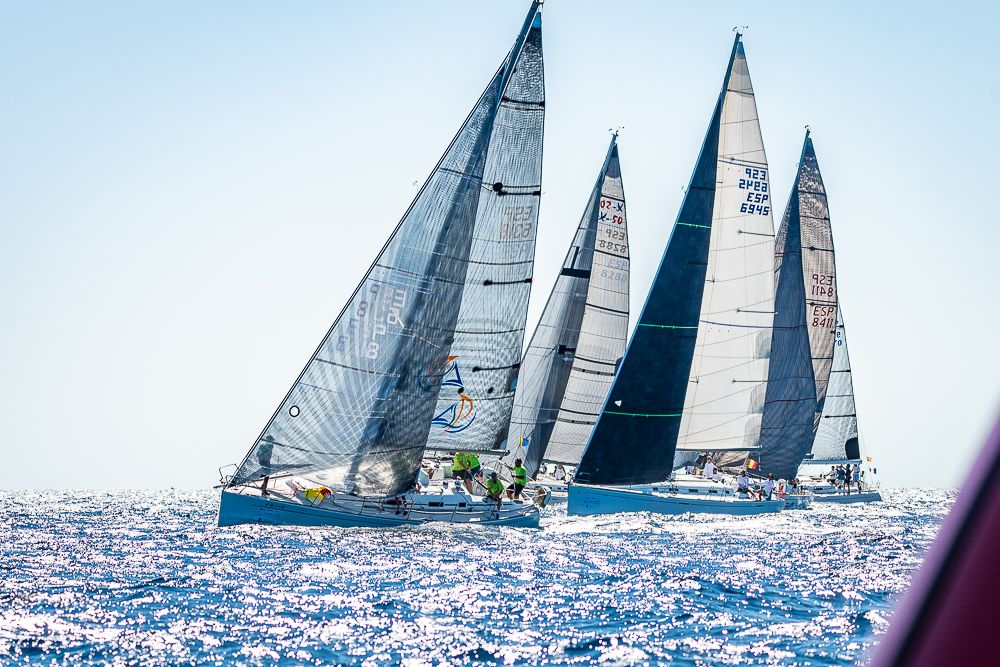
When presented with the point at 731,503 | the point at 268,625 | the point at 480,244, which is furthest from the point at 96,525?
the point at 268,625

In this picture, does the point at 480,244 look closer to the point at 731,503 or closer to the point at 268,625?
the point at 731,503

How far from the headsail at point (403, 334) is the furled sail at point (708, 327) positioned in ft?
26.1

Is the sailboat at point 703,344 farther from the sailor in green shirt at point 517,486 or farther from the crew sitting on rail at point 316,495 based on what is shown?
the crew sitting on rail at point 316,495

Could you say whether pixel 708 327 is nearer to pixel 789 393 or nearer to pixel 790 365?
pixel 790 365

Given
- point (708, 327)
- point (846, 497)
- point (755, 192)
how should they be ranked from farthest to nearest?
1. point (846, 497)
2. point (708, 327)
3. point (755, 192)

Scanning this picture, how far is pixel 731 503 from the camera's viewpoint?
36656 mm

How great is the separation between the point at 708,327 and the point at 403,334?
576 inches

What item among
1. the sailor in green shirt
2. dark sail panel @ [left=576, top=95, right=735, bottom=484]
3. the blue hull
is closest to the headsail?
the sailor in green shirt

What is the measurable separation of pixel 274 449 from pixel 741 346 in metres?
18.3

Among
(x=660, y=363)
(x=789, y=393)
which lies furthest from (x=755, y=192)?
(x=789, y=393)

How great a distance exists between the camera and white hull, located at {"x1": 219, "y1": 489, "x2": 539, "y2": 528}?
981 inches

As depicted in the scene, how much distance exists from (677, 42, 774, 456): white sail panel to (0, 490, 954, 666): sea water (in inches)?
339

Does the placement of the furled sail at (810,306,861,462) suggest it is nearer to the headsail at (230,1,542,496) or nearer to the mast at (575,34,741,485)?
the mast at (575,34,741,485)

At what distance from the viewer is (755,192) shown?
36469 mm
